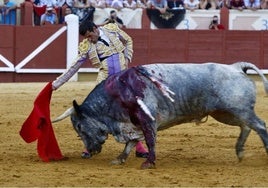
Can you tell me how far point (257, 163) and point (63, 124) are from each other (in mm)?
3372

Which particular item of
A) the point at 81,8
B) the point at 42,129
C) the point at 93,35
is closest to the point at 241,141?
the point at 93,35

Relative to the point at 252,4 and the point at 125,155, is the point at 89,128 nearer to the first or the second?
the point at 125,155

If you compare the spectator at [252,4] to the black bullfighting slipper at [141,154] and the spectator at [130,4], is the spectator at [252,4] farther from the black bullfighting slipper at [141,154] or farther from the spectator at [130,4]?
the black bullfighting slipper at [141,154]

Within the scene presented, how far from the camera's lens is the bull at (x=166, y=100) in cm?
742

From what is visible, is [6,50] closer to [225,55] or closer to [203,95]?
[225,55]

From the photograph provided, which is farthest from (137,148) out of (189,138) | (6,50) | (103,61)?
(6,50)

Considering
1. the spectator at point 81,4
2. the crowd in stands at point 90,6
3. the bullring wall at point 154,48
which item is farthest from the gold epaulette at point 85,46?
the spectator at point 81,4

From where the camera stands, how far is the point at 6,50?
16281 millimetres

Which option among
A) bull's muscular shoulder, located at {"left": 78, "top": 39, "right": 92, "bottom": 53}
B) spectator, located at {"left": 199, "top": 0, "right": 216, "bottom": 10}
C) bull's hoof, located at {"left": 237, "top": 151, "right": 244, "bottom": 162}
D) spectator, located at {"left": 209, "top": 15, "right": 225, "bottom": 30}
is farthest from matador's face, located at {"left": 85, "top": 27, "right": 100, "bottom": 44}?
spectator, located at {"left": 199, "top": 0, "right": 216, "bottom": 10}

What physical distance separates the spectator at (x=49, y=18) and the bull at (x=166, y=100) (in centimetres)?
895

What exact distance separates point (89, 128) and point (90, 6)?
30.0 feet

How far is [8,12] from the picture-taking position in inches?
645

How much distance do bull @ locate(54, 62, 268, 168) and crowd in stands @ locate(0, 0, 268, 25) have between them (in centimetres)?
841

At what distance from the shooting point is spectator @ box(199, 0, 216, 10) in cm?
1733
